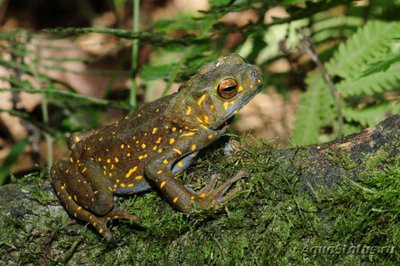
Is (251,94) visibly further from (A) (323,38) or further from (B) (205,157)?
(A) (323,38)

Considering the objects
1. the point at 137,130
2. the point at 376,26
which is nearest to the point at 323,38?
the point at 376,26

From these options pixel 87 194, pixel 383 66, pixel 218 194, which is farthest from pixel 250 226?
pixel 383 66

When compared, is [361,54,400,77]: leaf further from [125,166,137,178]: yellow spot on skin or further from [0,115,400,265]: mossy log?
[125,166,137,178]: yellow spot on skin

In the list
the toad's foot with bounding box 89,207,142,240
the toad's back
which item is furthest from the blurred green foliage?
the toad's foot with bounding box 89,207,142,240

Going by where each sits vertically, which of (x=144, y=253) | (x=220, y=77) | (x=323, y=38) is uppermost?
(x=220, y=77)

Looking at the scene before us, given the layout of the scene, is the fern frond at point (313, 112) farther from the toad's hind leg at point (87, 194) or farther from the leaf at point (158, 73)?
the toad's hind leg at point (87, 194)
